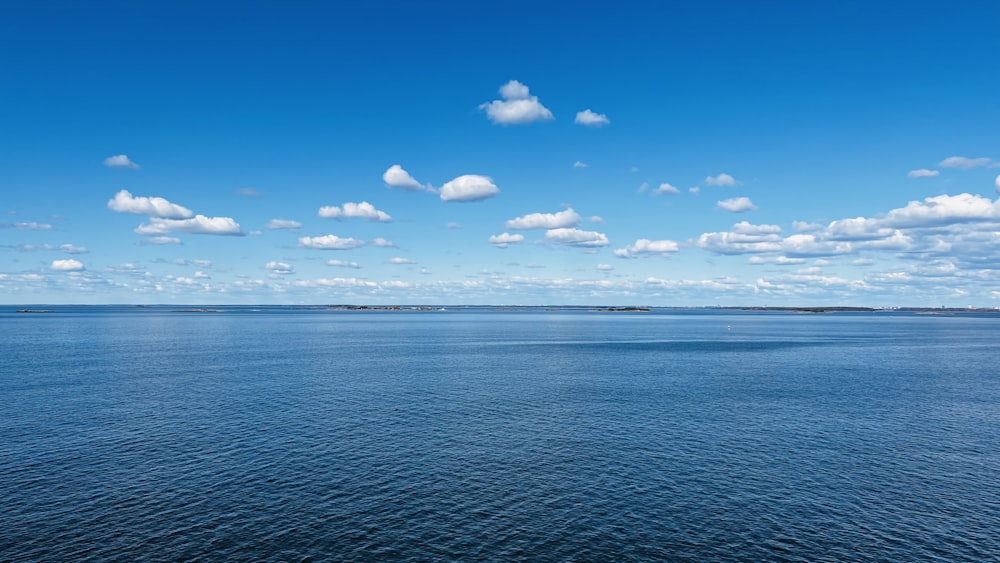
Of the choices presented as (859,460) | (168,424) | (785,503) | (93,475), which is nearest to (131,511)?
(93,475)

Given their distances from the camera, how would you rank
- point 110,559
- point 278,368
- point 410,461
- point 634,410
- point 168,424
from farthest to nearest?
1. point 278,368
2. point 634,410
3. point 168,424
4. point 410,461
5. point 110,559

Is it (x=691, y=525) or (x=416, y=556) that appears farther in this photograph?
(x=691, y=525)

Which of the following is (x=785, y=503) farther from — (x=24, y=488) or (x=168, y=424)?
Result: (x=168, y=424)

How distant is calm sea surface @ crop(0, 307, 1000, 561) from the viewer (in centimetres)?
3991

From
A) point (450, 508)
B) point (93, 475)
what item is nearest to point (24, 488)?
point (93, 475)

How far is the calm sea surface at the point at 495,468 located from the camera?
131 ft

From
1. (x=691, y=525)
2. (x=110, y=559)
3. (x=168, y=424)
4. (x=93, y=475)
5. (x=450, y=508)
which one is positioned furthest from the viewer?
(x=168, y=424)

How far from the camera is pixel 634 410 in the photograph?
81.4 meters

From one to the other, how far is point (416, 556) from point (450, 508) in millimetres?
7924

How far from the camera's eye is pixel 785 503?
46906 mm

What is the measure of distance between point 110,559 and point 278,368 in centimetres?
9022

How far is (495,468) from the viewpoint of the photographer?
55312 millimetres

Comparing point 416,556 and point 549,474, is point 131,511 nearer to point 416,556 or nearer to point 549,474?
point 416,556

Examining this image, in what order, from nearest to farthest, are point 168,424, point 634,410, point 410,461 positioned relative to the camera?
point 410,461 < point 168,424 < point 634,410
